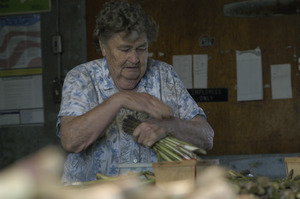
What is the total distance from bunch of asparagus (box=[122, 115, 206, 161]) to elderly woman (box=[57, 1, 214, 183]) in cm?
5

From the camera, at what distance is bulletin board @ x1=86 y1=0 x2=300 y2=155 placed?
182 inches

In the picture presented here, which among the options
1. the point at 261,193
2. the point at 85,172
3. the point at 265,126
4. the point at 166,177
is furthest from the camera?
the point at 265,126

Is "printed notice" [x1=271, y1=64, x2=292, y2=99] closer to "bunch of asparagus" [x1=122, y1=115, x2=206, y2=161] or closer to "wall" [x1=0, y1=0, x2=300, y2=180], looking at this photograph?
"wall" [x1=0, y1=0, x2=300, y2=180]

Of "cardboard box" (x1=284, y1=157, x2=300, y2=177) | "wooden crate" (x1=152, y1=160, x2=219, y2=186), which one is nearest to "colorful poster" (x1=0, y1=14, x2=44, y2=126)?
"cardboard box" (x1=284, y1=157, x2=300, y2=177)

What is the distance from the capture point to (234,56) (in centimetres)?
470

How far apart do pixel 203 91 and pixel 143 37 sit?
6.25 ft

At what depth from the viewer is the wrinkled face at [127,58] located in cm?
286

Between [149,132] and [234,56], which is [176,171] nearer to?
[149,132]

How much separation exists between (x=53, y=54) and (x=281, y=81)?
2271 mm

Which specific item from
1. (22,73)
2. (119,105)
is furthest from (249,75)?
(119,105)

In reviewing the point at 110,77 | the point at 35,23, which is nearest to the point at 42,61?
the point at 35,23

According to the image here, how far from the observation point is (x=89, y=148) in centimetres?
279

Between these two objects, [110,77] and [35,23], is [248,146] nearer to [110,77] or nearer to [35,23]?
[110,77]

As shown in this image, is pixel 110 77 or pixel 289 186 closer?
pixel 289 186
